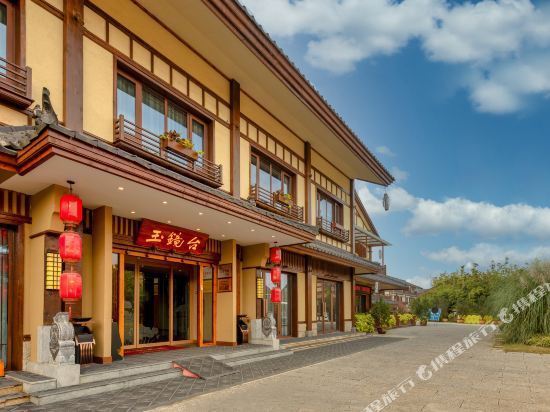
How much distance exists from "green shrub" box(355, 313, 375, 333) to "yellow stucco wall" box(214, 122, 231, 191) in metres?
10.9

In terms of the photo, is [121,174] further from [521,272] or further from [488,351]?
[521,272]

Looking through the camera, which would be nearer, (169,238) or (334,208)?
(169,238)

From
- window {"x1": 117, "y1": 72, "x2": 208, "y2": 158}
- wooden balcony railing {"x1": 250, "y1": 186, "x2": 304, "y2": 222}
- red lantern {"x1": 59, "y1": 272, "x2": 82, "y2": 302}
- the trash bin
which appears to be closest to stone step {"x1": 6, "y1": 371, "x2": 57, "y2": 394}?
red lantern {"x1": 59, "y1": 272, "x2": 82, "y2": 302}

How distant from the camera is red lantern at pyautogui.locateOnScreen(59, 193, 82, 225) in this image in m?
6.94

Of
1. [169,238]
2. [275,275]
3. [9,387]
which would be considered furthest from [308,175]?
[9,387]

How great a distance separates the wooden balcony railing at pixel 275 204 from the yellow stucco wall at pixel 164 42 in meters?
2.86

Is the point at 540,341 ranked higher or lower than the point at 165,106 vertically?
lower

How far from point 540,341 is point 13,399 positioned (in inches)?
478

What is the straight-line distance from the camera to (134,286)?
10094 mm

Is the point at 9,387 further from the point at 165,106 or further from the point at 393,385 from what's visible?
the point at 165,106

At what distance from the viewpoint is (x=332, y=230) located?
1880 cm

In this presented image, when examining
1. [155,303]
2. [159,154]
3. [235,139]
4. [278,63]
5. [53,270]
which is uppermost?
[278,63]

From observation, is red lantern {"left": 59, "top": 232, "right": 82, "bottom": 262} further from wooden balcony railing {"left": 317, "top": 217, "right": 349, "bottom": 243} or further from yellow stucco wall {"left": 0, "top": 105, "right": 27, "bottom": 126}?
wooden balcony railing {"left": 317, "top": 217, "right": 349, "bottom": 243}

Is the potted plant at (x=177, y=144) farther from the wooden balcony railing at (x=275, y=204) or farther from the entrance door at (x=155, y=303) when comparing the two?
the wooden balcony railing at (x=275, y=204)
